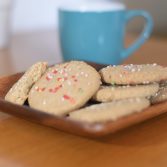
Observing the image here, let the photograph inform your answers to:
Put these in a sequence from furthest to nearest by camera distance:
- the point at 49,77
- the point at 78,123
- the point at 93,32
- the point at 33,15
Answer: the point at 33,15
the point at 93,32
the point at 49,77
the point at 78,123

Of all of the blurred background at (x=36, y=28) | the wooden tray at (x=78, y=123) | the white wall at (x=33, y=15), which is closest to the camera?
the wooden tray at (x=78, y=123)

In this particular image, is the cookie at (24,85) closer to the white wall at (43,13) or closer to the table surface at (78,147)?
the table surface at (78,147)

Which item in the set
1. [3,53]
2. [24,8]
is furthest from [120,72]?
[24,8]

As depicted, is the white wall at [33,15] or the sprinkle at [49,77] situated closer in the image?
the sprinkle at [49,77]

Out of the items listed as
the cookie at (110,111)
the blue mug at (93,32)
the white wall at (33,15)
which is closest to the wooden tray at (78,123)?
the cookie at (110,111)

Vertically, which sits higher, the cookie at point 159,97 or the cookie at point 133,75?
the cookie at point 133,75

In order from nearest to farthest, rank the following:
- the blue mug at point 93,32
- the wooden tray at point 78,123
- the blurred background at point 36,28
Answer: the wooden tray at point 78,123
the blue mug at point 93,32
the blurred background at point 36,28

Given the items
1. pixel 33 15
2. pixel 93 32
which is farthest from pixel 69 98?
pixel 33 15

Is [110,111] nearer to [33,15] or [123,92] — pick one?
[123,92]
